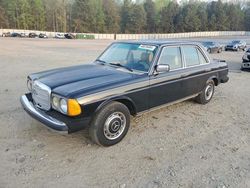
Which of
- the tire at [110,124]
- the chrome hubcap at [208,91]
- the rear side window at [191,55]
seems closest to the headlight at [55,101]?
the tire at [110,124]

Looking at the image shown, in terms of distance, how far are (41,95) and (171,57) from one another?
2.61 meters

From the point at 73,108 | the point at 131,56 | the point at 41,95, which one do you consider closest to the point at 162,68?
the point at 131,56

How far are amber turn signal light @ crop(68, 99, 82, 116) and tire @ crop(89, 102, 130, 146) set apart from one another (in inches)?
13.3

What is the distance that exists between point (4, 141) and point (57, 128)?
1234 mm

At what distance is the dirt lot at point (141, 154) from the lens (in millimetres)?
2992

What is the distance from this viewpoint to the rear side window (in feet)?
16.5

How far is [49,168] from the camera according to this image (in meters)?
3.18

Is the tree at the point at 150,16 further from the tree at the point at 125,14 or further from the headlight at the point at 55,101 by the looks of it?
the headlight at the point at 55,101

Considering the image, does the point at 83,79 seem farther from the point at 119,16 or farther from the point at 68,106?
the point at 119,16

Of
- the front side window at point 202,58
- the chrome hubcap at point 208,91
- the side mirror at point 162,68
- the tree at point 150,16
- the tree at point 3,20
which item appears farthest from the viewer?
the tree at point 150,16

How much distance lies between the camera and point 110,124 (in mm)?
3711

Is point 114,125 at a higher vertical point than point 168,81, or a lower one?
lower

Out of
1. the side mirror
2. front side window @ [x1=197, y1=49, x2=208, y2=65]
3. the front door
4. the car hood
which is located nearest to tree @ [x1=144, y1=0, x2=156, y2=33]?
front side window @ [x1=197, y1=49, x2=208, y2=65]

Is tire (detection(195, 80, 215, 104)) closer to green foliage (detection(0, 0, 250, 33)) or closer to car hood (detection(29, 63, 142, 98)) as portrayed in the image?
car hood (detection(29, 63, 142, 98))
